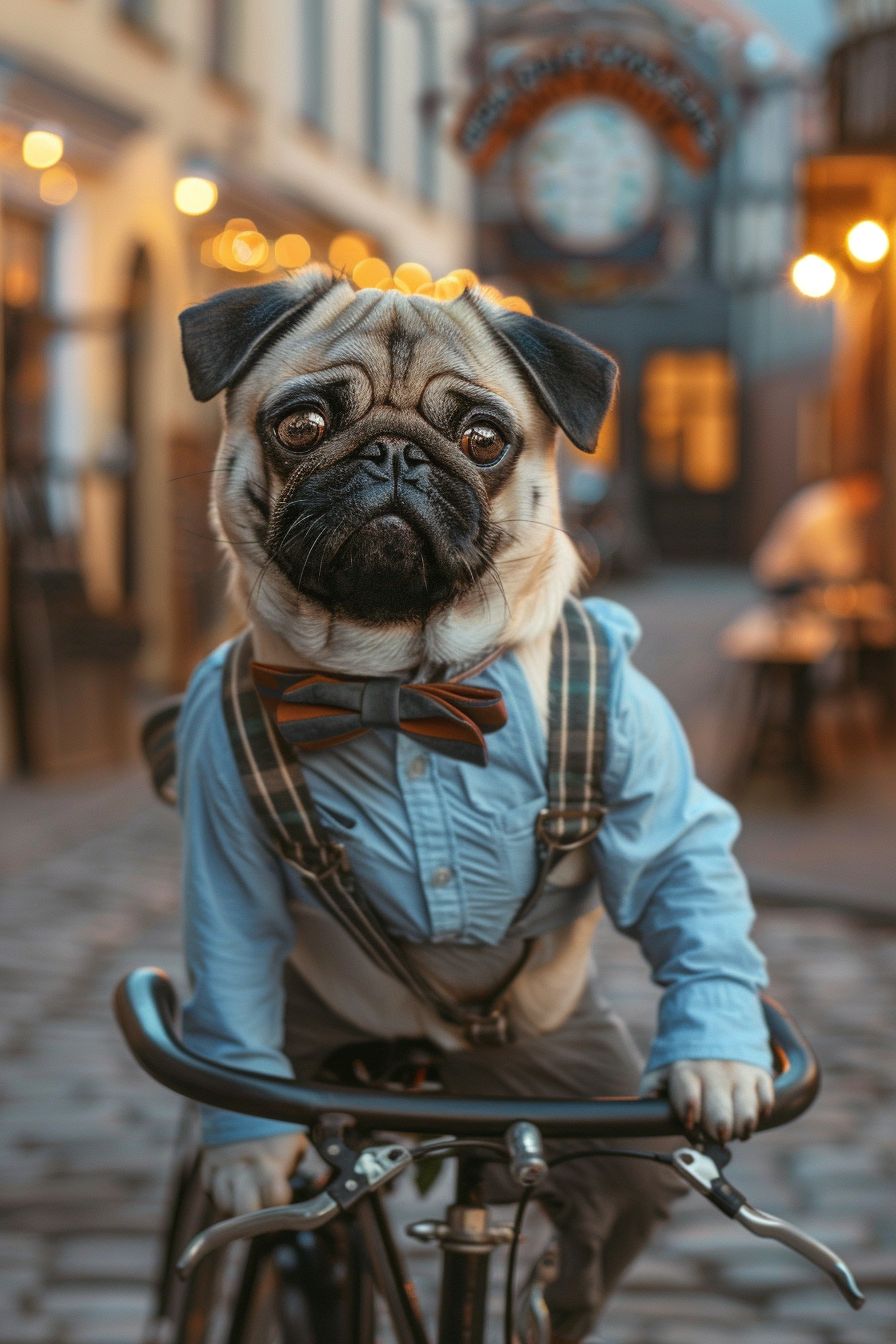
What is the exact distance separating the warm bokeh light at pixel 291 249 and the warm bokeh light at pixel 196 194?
4.77 feet

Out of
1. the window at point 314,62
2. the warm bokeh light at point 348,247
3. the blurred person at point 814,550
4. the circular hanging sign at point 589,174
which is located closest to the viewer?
the circular hanging sign at point 589,174

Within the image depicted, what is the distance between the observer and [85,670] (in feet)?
35.5

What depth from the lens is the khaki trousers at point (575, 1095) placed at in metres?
2.05

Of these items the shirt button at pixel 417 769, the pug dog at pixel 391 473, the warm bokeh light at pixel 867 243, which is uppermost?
the warm bokeh light at pixel 867 243

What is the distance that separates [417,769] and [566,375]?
419 millimetres

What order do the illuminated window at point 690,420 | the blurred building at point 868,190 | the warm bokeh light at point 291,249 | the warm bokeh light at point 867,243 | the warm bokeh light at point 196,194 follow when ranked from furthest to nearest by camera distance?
the illuminated window at point 690,420, the warm bokeh light at point 291,249, the warm bokeh light at point 196,194, the blurred building at point 868,190, the warm bokeh light at point 867,243

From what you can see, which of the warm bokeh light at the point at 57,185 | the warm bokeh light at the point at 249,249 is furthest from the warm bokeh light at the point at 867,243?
the warm bokeh light at the point at 57,185

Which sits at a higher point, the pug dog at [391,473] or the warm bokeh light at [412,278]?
the warm bokeh light at [412,278]

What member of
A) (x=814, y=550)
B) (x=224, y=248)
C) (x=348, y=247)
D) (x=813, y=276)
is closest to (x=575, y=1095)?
(x=813, y=276)

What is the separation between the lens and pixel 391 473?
1657mm

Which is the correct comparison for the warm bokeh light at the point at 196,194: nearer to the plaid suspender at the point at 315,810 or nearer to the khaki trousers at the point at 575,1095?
the khaki trousers at the point at 575,1095

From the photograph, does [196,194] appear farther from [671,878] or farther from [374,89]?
[671,878]

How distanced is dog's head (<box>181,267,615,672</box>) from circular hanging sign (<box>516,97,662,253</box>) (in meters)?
8.10

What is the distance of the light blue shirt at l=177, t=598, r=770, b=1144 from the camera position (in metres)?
1.84
